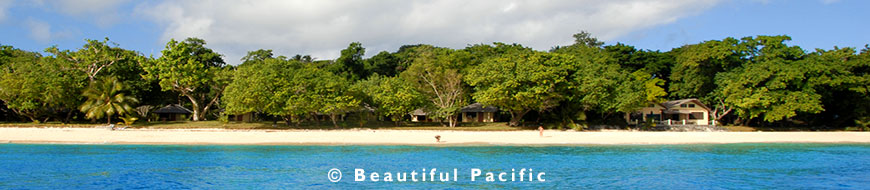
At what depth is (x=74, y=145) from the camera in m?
26.8

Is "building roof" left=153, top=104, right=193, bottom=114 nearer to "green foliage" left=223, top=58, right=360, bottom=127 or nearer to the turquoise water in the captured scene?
"green foliage" left=223, top=58, right=360, bottom=127

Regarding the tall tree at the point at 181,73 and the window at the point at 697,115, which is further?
the window at the point at 697,115

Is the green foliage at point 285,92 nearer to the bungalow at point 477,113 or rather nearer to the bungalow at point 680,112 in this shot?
the bungalow at point 477,113

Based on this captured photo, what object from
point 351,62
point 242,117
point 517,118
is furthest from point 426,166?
point 351,62

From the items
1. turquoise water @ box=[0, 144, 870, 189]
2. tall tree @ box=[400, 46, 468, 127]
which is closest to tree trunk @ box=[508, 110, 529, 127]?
tall tree @ box=[400, 46, 468, 127]

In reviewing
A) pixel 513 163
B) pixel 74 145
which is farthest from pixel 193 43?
pixel 513 163

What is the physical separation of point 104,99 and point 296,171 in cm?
2681

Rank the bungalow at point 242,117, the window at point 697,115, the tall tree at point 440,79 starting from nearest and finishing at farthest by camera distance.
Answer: the tall tree at point 440,79, the bungalow at point 242,117, the window at point 697,115

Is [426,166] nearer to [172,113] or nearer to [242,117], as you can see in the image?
[242,117]

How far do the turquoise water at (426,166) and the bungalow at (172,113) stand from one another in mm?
17055

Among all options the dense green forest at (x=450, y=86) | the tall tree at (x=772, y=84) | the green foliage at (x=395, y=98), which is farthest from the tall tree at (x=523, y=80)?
the tall tree at (x=772, y=84)
